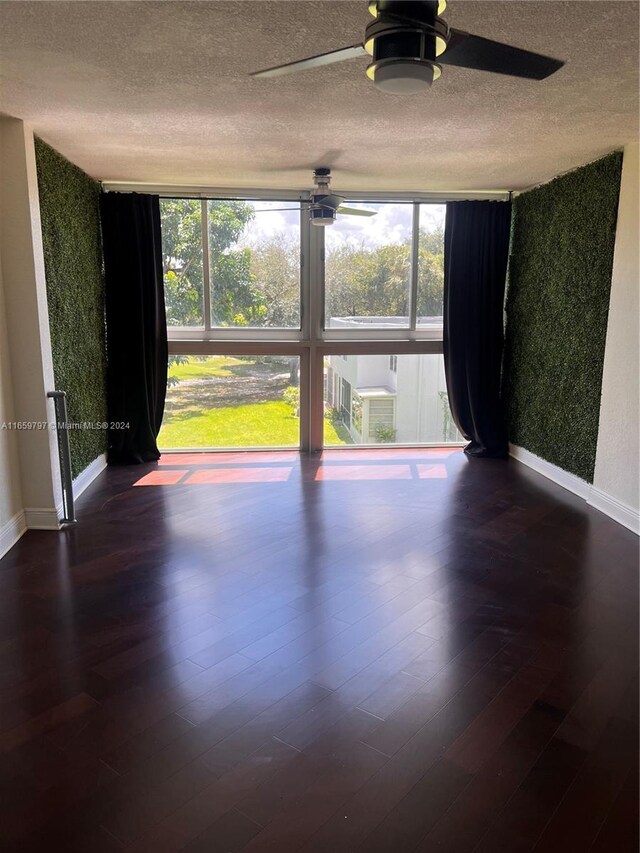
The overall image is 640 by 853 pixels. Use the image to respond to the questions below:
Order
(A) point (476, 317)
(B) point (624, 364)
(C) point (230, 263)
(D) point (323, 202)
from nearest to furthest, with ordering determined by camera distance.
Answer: (B) point (624, 364), (D) point (323, 202), (C) point (230, 263), (A) point (476, 317)

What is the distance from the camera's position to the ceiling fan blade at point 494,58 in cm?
178

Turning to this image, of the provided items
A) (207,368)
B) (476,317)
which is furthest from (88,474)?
(476,317)

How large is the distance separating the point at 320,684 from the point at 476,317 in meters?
4.51

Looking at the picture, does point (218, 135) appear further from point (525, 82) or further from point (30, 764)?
point (30, 764)

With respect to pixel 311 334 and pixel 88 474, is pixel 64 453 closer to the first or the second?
pixel 88 474

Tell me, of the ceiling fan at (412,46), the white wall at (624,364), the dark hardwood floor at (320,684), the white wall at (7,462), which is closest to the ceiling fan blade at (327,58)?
the ceiling fan at (412,46)

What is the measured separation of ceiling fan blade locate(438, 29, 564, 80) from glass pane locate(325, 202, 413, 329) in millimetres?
4052

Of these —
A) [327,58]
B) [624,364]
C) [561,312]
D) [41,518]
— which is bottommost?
[41,518]

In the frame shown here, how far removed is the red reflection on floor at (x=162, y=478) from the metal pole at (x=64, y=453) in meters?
1.00

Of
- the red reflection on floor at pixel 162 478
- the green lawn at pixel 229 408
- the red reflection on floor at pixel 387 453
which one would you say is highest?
the green lawn at pixel 229 408

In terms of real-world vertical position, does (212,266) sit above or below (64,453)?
above

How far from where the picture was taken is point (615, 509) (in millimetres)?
4320

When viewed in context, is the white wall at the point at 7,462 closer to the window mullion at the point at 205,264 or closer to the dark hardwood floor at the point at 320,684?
the dark hardwood floor at the point at 320,684

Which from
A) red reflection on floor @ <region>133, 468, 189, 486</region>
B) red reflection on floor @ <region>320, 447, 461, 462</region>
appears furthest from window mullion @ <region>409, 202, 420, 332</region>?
red reflection on floor @ <region>133, 468, 189, 486</region>
